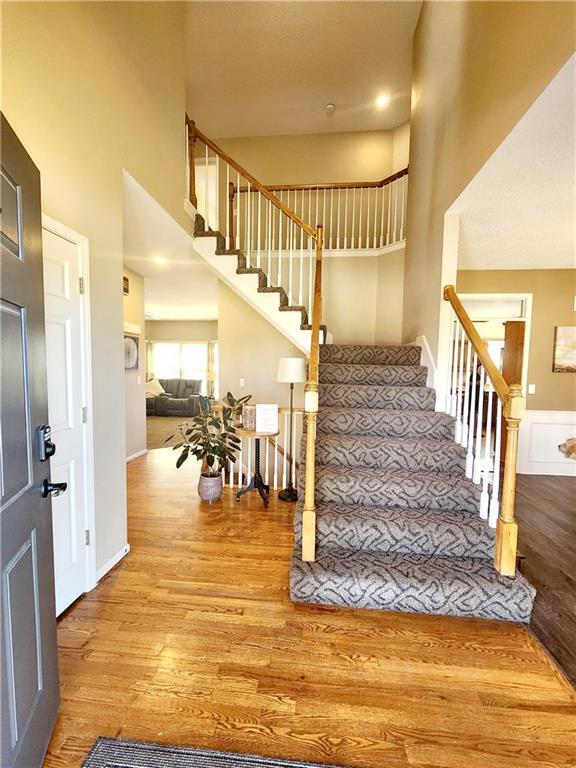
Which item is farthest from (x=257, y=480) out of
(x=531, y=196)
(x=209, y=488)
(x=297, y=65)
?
(x=297, y=65)

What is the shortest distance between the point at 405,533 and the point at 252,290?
9.28 feet

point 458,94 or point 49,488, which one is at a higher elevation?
point 458,94

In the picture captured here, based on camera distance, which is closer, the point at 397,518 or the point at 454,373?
the point at 397,518

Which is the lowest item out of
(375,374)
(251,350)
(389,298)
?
(375,374)

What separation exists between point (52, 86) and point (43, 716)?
2.67 metres

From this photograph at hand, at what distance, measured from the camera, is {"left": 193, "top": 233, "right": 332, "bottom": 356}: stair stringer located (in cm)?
373

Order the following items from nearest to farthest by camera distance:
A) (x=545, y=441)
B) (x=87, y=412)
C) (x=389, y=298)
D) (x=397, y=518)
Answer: (x=87, y=412) → (x=397, y=518) → (x=545, y=441) → (x=389, y=298)

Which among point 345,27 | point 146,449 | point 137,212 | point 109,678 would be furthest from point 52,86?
point 146,449

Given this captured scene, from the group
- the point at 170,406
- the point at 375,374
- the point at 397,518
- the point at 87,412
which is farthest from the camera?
the point at 170,406

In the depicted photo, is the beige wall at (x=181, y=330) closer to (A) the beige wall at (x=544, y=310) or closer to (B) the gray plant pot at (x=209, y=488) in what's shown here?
(B) the gray plant pot at (x=209, y=488)

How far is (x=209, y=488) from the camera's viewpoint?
3.34 meters

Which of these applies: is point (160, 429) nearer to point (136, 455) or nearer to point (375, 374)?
point (136, 455)

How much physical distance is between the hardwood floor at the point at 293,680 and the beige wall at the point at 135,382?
2983mm

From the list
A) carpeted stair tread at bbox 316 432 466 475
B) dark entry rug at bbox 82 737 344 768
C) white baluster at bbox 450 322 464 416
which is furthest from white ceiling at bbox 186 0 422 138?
dark entry rug at bbox 82 737 344 768
